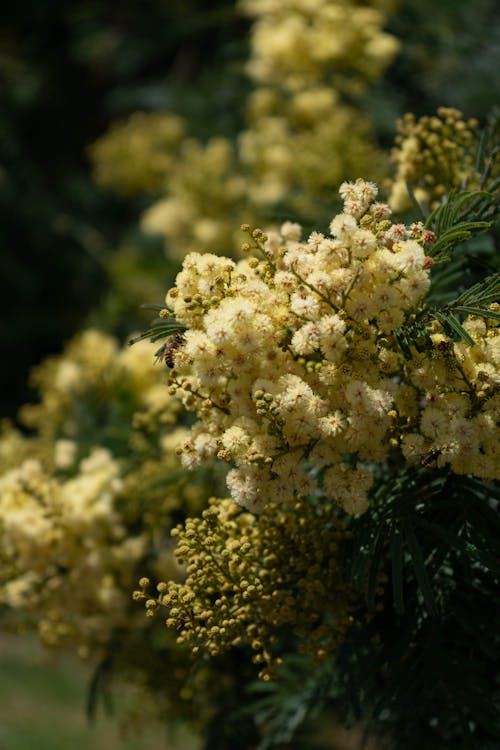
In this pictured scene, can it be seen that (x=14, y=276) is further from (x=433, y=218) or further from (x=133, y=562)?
(x=433, y=218)

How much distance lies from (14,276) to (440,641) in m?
4.71

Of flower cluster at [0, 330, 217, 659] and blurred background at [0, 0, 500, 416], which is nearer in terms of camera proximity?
flower cluster at [0, 330, 217, 659]

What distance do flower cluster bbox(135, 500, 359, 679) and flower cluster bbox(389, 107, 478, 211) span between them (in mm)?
662

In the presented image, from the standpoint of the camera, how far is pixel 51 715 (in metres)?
4.99

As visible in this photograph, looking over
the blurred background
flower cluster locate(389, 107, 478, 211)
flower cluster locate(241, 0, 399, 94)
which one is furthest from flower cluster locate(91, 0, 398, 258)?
flower cluster locate(389, 107, 478, 211)

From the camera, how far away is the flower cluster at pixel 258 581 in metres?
1.33

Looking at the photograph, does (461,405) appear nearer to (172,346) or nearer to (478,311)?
(478,311)

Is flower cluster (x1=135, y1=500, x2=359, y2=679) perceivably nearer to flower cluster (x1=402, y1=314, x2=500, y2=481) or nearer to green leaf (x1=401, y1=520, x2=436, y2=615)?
green leaf (x1=401, y1=520, x2=436, y2=615)

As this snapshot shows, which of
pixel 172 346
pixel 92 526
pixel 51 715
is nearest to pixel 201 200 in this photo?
pixel 92 526

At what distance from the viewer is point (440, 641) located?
57.2 inches

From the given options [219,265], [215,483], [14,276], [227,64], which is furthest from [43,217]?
[219,265]

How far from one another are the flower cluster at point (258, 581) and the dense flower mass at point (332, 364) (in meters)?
0.13

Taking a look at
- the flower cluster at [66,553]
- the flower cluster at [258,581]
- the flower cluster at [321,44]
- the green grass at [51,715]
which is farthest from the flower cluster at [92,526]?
→ the green grass at [51,715]

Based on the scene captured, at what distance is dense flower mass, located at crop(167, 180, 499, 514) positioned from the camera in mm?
1248
